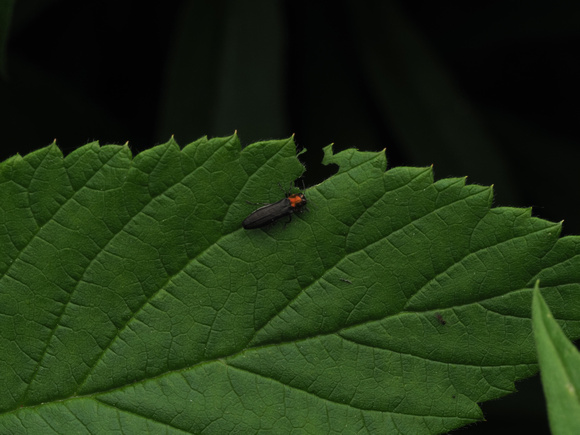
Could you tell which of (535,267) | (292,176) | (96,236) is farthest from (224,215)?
(535,267)

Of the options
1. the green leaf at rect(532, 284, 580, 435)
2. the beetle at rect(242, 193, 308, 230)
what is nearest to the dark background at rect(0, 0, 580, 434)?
the beetle at rect(242, 193, 308, 230)

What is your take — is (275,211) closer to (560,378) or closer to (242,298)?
(242,298)

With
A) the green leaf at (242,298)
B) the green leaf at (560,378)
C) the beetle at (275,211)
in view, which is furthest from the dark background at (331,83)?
the green leaf at (560,378)

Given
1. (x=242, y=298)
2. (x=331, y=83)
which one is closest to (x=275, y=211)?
(x=242, y=298)

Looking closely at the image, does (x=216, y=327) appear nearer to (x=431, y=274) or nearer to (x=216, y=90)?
(x=431, y=274)

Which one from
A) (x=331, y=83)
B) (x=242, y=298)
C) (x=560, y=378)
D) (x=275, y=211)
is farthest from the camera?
(x=331, y=83)

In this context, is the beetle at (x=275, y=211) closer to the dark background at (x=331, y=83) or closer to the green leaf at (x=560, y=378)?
the green leaf at (x=560, y=378)
